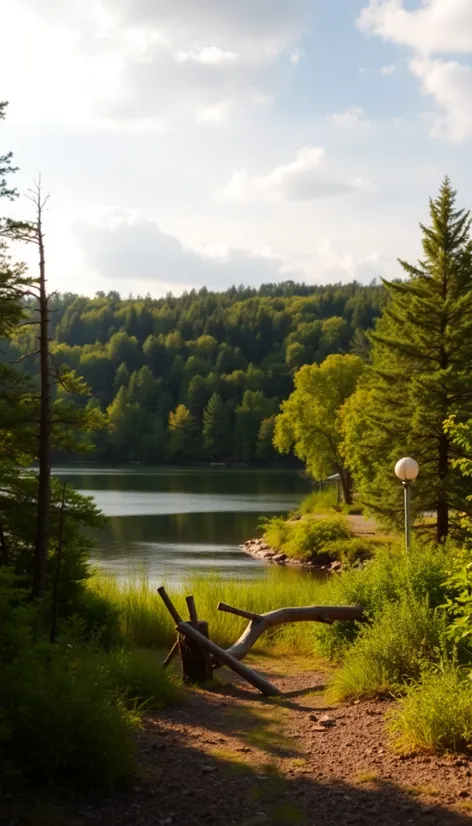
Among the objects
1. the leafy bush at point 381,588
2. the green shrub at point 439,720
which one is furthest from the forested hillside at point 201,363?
the green shrub at point 439,720

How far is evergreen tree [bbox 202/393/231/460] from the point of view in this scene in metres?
113

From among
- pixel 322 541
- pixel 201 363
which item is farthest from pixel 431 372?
pixel 201 363

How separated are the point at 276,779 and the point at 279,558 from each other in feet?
92.9

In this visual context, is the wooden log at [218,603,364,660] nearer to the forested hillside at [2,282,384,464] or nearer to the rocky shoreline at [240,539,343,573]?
the rocky shoreline at [240,539,343,573]

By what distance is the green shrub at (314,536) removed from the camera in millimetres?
33000

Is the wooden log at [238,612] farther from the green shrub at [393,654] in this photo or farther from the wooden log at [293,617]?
the green shrub at [393,654]

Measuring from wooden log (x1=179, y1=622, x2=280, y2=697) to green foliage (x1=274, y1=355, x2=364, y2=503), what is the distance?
37.1 metres

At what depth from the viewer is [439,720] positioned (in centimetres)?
552

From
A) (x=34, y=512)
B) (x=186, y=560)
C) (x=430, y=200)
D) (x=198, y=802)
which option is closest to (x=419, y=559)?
(x=34, y=512)

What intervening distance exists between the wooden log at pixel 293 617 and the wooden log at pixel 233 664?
64 cm

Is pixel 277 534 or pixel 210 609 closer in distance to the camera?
pixel 210 609

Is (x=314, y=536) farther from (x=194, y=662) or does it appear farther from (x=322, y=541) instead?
(x=194, y=662)

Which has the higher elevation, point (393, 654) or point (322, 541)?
point (393, 654)

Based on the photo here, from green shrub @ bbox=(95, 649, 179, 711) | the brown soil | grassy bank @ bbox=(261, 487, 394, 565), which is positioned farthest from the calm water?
the brown soil
